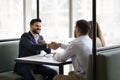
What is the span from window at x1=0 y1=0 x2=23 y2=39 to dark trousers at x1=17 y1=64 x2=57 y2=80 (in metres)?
1.96

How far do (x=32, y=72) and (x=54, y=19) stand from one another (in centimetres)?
200

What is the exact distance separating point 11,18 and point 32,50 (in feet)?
6.96

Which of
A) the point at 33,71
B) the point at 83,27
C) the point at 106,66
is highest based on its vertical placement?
the point at 83,27

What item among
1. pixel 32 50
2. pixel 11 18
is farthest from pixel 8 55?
pixel 11 18

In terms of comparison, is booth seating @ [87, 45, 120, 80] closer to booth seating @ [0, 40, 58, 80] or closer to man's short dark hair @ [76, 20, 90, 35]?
man's short dark hair @ [76, 20, 90, 35]

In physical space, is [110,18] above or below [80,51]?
above

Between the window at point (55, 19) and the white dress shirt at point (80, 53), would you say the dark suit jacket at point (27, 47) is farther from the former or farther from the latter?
the window at point (55, 19)

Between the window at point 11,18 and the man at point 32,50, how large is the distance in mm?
1869

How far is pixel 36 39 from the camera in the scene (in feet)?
13.8

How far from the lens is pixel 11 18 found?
19.8ft

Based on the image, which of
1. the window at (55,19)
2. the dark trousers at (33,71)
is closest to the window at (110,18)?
the window at (55,19)

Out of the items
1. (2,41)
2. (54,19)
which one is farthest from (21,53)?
(54,19)

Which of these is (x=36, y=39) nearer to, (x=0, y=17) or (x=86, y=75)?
(x=86, y=75)

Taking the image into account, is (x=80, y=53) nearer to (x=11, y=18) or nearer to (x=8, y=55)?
(x=8, y=55)
